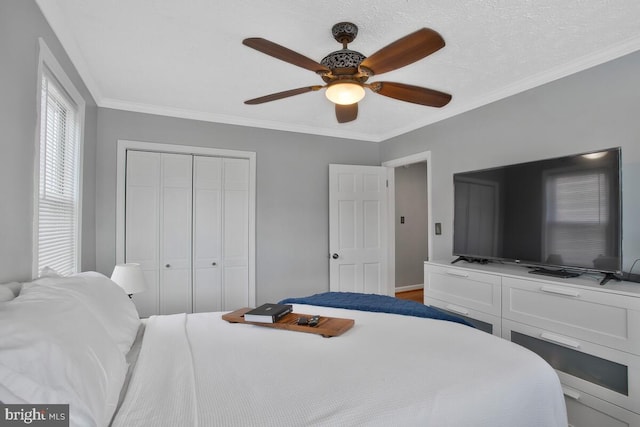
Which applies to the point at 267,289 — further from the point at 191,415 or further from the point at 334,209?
the point at 191,415

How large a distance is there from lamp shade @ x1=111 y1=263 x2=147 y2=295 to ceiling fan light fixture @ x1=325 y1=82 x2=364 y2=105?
1968 mm

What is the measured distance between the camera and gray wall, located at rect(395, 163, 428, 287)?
19.0ft

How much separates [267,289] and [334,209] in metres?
1.21

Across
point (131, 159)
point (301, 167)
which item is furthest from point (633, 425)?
point (131, 159)

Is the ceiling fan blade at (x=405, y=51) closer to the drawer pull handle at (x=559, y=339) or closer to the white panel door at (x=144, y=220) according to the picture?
the drawer pull handle at (x=559, y=339)

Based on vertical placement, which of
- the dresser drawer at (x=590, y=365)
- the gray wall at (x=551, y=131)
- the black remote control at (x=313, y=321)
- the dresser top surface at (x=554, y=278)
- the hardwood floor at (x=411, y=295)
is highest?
the gray wall at (x=551, y=131)

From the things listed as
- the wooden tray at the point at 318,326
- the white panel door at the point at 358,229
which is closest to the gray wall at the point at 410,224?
the white panel door at the point at 358,229

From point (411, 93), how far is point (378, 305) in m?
1.35

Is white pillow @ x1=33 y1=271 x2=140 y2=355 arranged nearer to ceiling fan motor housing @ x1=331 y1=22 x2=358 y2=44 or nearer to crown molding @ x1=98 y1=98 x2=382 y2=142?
ceiling fan motor housing @ x1=331 y1=22 x2=358 y2=44

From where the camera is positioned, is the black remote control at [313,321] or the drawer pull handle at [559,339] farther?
the drawer pull handle at [559,339]

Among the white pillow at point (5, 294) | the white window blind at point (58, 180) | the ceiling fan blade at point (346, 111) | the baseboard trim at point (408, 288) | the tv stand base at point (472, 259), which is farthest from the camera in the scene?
the baseboard trim at point (408, 288)

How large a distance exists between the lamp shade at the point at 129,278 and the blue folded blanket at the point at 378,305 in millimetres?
1173

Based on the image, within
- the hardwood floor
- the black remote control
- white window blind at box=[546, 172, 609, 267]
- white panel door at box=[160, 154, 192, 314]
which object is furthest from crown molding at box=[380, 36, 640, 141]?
the hardwood floor

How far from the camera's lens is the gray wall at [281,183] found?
3.32m
